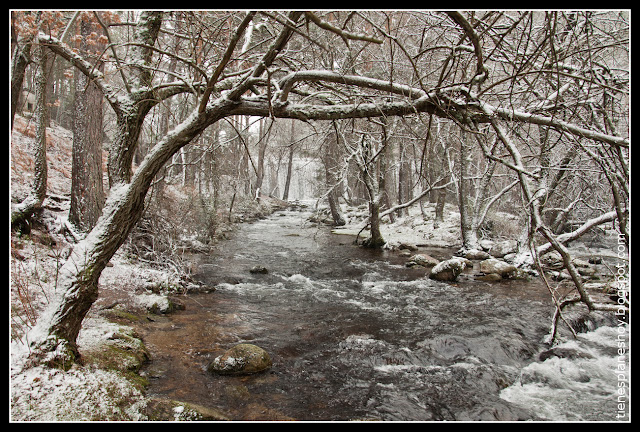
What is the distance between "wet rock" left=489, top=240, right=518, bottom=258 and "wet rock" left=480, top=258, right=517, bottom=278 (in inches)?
91.0

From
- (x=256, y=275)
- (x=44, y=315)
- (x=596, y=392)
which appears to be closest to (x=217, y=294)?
(x=256, y=275)

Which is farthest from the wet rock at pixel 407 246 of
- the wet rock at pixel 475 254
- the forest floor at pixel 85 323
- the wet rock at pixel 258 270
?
the forest floor at pixel 85 323

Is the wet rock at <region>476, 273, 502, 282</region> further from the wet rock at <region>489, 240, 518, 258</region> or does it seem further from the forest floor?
the forest floor

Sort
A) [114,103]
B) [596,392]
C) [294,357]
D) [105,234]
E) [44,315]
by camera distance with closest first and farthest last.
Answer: [44,315], [105,234], [114,103], [596,392], [294,357]

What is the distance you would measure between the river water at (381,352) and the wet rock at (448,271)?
0.34m

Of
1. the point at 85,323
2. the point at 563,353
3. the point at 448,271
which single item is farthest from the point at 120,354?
the point at 448,271

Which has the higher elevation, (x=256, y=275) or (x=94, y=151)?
(x=94, y=151)

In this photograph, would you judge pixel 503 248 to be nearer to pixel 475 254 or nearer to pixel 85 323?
pixel 475 254

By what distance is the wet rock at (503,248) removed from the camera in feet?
41.2

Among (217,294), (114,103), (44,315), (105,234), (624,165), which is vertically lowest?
(217,294)

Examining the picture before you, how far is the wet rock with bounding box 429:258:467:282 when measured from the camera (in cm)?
963
